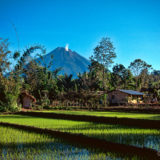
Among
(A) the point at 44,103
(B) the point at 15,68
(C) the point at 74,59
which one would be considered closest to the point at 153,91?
(A) the point at 44,103

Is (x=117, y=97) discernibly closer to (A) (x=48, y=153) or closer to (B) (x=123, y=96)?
(B) (x=123, y=96)

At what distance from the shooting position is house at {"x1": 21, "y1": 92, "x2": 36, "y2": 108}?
2541cm

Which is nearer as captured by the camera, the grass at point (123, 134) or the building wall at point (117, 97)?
the grass at point (123, 134)

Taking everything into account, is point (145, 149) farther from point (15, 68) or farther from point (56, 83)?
point (56, 83)

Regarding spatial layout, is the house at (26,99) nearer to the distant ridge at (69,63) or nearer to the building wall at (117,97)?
the building wall at (117,97)

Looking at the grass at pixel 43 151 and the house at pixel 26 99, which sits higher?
the house at pixel 26 99

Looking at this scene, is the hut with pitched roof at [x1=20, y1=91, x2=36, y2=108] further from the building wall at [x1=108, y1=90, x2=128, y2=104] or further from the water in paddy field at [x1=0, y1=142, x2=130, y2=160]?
the water in paddy field at [x1=0, y1=142, x2=130, y2=160]

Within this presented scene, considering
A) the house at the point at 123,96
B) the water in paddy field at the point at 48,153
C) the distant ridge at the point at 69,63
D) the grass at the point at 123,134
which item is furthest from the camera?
the distant ridge at the point at 69,63

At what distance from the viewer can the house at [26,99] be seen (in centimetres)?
2541

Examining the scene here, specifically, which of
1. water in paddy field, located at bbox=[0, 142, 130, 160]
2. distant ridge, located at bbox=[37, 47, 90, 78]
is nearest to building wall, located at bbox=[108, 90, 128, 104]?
water in paddy field, located at bbox=[0, 142, 130, 160]

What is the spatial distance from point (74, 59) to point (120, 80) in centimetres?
15349

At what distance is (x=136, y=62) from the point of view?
55.4 metres

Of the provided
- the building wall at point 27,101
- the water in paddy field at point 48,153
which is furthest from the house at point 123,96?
the water in paddy field at point 48,153

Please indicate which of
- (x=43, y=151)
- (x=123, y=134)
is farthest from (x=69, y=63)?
(x=43, y=151)
